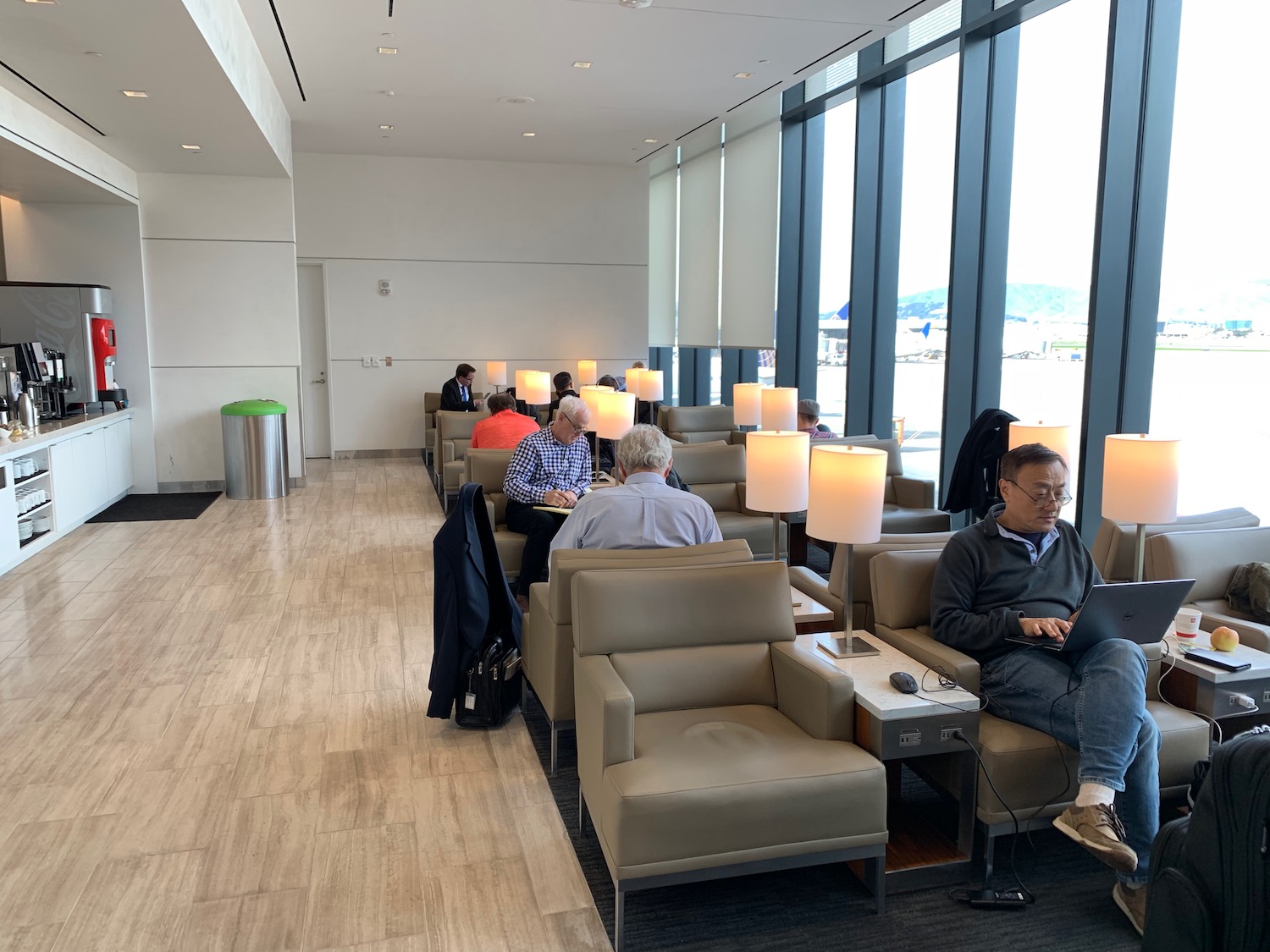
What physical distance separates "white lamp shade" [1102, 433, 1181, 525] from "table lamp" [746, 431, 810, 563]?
3.94 ft

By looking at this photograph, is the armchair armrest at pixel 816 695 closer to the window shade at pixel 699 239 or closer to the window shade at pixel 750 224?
the window shade at pixel 750 224

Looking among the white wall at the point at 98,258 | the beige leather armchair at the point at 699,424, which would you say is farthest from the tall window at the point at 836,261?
the white wall at the point at 98,258

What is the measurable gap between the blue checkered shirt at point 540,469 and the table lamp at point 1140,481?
319 cm

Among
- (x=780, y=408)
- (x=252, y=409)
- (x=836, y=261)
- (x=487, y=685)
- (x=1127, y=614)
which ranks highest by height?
(x=836, y=261)

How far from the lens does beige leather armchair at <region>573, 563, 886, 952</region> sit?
257cm

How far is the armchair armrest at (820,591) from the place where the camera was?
153 inches

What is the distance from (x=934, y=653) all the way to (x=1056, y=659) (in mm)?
383

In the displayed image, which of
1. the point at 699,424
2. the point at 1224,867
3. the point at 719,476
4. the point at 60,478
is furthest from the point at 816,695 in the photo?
the point at 60,478

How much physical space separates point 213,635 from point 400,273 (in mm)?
8184

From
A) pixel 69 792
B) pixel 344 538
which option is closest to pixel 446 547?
pixel 69 792

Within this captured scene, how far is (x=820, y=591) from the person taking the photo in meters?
4.07

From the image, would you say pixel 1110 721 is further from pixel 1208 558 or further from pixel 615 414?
pixel 615 414

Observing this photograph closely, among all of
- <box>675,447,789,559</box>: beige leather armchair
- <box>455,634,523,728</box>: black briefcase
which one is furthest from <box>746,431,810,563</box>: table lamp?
<box>675,447,789,559</box>: beige leather armchair

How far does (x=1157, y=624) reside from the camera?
303cm
